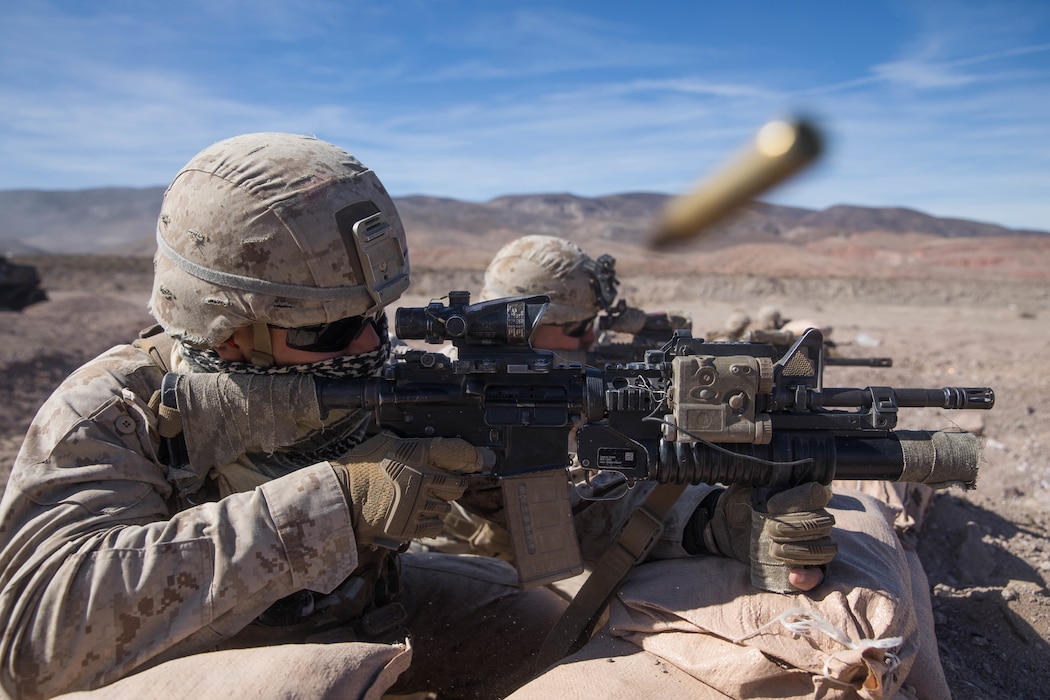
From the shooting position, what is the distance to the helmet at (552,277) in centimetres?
464

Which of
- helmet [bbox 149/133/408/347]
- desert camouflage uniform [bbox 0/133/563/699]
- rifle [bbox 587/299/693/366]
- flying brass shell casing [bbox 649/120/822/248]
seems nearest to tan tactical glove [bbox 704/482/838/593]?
desert camouflage uniform [bbox 0/133/563/699]

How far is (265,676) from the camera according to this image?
6.00ft

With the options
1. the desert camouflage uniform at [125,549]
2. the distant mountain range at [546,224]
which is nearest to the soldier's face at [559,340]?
the desert camouflage uniform at [125,549]

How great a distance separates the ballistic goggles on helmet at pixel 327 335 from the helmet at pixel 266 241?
0.08m

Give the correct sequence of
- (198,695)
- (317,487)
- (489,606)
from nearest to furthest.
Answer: (198,695)
(317,487)
(489,606)

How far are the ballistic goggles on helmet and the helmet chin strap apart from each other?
6cm

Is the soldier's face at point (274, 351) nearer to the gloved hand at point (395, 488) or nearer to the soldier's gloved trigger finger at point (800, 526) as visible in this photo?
the gloved hand at point (395, 488)

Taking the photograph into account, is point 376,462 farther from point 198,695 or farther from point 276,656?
point 198,695

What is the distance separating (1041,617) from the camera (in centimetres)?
349

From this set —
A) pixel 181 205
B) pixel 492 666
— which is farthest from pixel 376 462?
pixel 492 666

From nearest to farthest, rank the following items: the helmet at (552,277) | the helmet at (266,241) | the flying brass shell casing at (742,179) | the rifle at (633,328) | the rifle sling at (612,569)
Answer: the helmet at (266,241), the rifle sling at (612,569), the flying brass shell casing at (742,179), the helmet at (552,277), the rifle at (633,328)

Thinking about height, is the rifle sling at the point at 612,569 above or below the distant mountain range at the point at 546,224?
below

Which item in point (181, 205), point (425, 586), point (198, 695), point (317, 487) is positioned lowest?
point (425, 586)

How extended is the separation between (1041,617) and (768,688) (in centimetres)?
214
